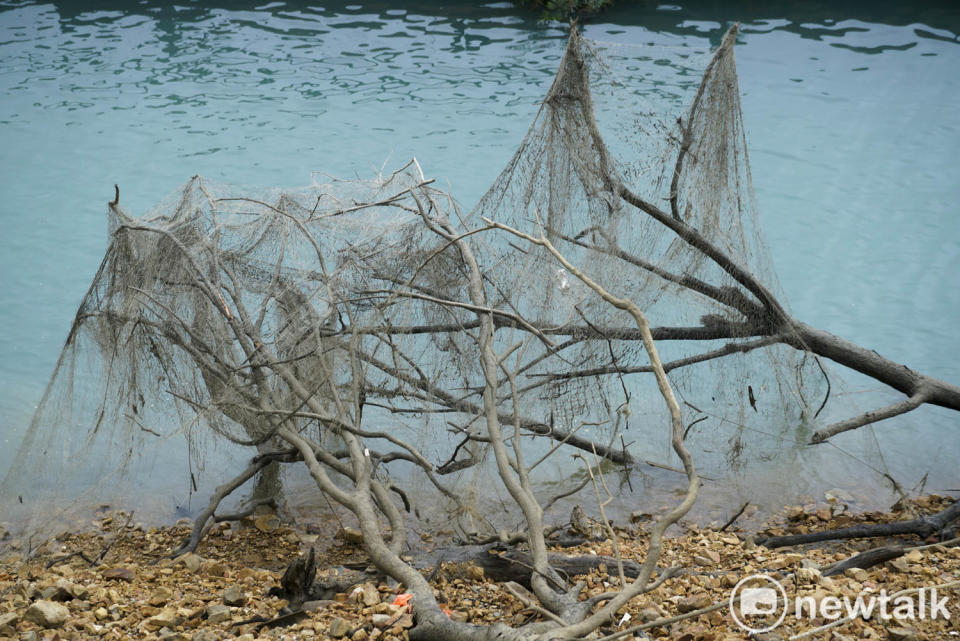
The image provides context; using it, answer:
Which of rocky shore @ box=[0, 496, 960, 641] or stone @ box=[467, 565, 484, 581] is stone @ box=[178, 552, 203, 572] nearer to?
rocky shore @ box=[0, 496, 960, 641]

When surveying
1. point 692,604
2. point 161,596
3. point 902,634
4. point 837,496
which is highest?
point 902,634

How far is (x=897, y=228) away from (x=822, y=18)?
22.1ft

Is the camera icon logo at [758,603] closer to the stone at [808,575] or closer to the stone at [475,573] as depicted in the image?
the stone at [808,575]

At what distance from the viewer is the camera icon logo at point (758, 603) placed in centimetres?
271

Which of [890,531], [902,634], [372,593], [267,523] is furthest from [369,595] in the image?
[890,531]

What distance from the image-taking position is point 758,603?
9.30 ft

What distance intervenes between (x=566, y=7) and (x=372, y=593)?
508 inches

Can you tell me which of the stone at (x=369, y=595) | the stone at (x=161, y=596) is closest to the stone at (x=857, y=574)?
the stone at (x=369, y=595)

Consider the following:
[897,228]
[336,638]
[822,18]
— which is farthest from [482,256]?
[822,18]

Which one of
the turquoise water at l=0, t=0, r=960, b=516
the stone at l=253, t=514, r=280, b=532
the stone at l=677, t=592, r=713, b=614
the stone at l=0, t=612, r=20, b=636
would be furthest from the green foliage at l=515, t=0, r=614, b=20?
the stone at l=0, t=612, r=20, b=636

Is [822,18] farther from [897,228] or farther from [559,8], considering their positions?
[897,228]

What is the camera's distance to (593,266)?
3961 millimetres

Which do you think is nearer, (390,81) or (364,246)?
(364,246)

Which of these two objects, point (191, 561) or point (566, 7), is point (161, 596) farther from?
point (566, 7)
